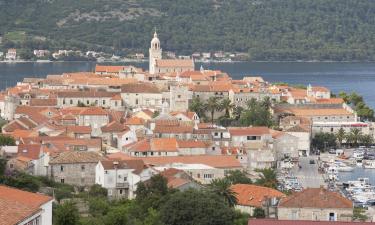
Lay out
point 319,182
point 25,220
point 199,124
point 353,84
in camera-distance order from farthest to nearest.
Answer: point 353,84 < point 199,124 < point 319,182 < point 25,220

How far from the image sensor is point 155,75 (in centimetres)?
7119

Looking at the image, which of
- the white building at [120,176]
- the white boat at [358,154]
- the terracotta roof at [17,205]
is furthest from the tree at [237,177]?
the terracotta roof at [17,205]

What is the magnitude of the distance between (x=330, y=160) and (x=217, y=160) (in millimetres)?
13707

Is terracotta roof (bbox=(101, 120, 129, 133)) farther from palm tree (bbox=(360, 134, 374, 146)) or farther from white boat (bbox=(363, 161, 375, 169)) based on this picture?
palm tree (bbox=(360, 134, 374, 146))

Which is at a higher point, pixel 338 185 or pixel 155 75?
pixel 155 75

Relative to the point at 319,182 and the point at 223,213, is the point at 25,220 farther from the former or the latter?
the point at 319,182

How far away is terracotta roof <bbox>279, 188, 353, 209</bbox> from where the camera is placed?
30734 millimetres

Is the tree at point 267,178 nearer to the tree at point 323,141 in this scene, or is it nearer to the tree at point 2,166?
the tree at point 2,166

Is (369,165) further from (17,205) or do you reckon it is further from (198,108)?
(17,205)

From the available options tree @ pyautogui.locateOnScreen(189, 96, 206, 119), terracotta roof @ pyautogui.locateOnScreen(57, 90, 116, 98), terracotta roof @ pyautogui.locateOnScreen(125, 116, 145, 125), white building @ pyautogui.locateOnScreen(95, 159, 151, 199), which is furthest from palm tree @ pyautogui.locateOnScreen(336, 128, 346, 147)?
white building @ pyautogui.locateOnScreen(95, 159, 151, 199)

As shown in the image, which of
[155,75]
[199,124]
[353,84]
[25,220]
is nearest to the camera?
[25,220]

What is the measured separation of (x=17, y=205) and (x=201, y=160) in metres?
27.1

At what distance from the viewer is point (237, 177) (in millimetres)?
41188

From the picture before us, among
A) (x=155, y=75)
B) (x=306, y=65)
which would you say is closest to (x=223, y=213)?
(x=155, y=75)
